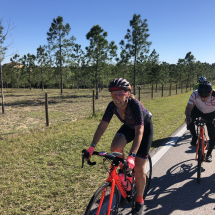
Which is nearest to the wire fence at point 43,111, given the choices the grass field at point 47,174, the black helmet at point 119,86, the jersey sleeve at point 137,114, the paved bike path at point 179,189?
the grass field at point 47,174

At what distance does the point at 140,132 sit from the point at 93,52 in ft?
76.4

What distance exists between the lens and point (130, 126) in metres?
2.71

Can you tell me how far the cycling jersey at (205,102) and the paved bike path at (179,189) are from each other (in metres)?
1.40

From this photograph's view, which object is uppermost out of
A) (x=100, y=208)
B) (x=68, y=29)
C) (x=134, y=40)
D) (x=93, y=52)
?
(x=68, y=29)

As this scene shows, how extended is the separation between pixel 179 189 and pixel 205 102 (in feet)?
6.22

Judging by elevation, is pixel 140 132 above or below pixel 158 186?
above

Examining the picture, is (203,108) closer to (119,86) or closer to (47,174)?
Result: (119,86)

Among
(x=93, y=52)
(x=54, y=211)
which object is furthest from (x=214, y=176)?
(x=93, y=52)

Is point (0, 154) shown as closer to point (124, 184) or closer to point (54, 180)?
point (54, 180)

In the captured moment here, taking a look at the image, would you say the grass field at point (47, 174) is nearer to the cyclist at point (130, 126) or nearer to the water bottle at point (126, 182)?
the water bottle at point (126, 182)

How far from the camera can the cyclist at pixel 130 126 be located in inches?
91.2

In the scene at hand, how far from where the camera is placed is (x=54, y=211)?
2.73 meters

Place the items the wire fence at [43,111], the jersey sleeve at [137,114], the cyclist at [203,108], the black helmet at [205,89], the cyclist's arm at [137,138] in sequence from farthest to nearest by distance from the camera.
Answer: the wire fence at [43,111]
the cyclist at [203,108]
the black helmet at [205,89]
the jersey sleeve at [137,114]
the cyclist's arm at [137,138]

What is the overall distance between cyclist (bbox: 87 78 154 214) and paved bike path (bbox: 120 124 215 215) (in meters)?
0.53
